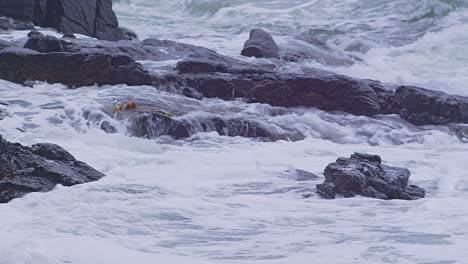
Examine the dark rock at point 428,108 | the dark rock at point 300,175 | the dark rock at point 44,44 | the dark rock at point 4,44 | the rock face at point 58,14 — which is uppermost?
the rock face at point 58,14

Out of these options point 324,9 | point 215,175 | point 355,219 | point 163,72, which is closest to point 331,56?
point 163,72

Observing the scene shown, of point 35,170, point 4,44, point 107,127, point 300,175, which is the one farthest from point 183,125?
point 4,44

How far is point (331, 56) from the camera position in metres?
14.9

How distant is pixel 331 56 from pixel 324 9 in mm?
6727

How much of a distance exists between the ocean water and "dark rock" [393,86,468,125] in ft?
0.89

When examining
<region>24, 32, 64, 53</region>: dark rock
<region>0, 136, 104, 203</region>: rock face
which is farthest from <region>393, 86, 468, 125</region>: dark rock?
<region>0, 136, 104, 203</region>: rock face

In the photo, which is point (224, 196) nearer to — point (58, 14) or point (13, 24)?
point (13, 24)

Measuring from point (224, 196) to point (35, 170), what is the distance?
4.62 feet

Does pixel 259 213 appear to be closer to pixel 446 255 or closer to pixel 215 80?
pixel 446 255

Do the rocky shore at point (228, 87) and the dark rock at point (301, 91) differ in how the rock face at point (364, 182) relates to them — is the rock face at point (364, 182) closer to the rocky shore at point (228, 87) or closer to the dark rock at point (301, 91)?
the rocky shore at point (228, 87)

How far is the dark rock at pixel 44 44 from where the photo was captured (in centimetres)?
1051

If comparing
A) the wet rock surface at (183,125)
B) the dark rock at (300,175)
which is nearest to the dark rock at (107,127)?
the wet rock surface at (183,125)

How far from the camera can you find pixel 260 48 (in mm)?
13383

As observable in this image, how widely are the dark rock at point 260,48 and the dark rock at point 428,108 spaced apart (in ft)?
12.0
